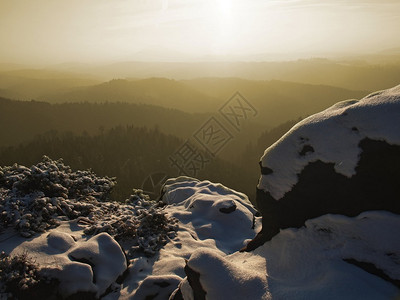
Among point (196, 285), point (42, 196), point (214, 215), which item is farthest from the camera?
point (214, 215)

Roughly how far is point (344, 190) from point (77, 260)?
264 inches

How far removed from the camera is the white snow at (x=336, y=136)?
4.93m

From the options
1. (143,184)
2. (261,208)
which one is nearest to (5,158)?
(143,184)

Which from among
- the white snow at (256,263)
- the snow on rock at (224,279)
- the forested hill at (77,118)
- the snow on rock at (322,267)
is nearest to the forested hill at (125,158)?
the forested hill at (77,118)

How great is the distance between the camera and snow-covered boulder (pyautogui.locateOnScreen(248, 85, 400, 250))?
4846 millimetres

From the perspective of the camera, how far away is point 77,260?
750cm

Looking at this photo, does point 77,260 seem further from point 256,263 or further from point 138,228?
point 256,263

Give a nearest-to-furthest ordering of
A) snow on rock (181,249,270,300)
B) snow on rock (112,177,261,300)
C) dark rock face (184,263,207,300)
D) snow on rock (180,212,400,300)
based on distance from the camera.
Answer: snow on rock (180,212,400,300)
snow on rock (181,249,270,300)
dark rock face (184,263,207,300)
snow on rock (112,177,261,300)

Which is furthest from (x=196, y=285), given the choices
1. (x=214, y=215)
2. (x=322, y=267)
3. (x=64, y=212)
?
(x=64, y=212)

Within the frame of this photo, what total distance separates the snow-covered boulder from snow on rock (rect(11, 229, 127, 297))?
4280 mm

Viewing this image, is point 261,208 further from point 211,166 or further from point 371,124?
point 211,166

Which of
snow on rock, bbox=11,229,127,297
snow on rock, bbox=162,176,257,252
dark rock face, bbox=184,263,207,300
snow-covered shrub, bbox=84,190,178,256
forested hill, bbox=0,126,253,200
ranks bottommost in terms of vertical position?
forested hill, bbox=0,126,253,200

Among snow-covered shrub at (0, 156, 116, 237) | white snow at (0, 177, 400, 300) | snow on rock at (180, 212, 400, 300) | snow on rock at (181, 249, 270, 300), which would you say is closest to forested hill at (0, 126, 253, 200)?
snow-covered shrub at (0, 156, 116, 237)

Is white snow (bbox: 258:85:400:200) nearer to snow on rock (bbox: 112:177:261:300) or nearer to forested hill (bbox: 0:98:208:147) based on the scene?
snow on rock (bbox: 112:177:261:300)
